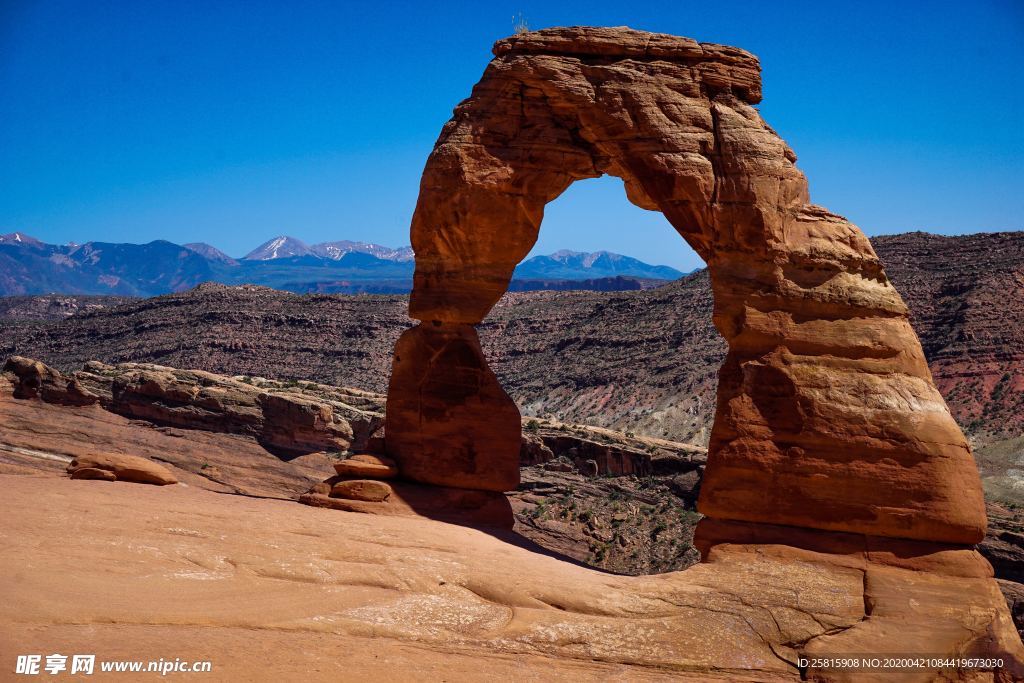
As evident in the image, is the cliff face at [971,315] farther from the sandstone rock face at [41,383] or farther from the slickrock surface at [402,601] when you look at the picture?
the sandstone rock face at [41,383]

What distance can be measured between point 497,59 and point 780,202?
5713 millimetres

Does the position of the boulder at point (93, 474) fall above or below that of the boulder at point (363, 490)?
below

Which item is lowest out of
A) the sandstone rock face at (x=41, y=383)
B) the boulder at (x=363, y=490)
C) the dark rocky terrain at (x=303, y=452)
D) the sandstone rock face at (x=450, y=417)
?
the dark rocky terrain at (x=303, y=452)

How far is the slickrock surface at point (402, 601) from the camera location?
34.8ft

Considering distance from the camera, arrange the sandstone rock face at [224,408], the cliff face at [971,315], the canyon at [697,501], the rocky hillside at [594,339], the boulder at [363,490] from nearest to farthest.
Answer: the canyon at [697,501], the boulder at [363,490], the sandstone rock face at [224,408], the cliff face at [971,315], the rocky hillside at [594,339]

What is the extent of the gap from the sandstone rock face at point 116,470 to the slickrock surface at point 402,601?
1.43 m

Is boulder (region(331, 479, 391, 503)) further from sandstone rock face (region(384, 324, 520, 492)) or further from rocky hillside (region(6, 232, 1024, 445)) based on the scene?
rocky hillside (region(6, 232, 1024, 445))

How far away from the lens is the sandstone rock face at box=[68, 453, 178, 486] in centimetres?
1762

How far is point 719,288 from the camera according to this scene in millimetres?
16906

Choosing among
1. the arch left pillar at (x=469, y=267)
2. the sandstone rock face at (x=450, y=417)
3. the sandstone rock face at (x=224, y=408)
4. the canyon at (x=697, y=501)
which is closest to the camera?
the canyon at (x=697, y=501)

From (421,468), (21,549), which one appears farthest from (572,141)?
(21,549)

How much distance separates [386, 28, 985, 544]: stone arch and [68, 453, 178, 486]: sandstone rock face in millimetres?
4185

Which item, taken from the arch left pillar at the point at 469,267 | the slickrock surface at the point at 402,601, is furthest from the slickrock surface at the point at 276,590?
the arch left pillar at the point at 469,267

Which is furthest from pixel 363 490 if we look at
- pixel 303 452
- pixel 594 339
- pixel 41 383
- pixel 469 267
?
pixel 594 339
